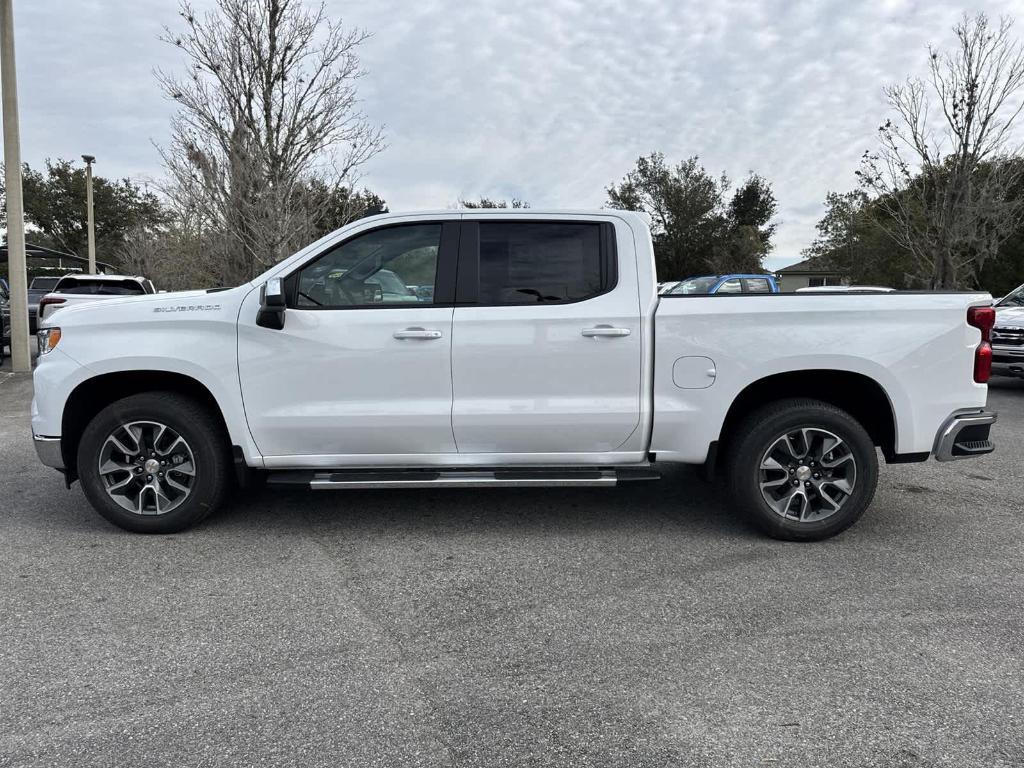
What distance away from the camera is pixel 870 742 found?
8.13 ft

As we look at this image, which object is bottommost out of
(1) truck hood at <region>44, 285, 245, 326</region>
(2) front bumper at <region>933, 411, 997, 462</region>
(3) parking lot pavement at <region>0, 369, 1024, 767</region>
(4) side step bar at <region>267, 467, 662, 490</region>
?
(3) parking lot pavement at <region>0, 369, 1024, 767</region>

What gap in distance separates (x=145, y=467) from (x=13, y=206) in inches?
439

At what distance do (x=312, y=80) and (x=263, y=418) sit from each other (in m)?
10.4

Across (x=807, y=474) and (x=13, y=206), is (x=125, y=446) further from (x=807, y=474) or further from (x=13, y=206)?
(x=13, y=206)

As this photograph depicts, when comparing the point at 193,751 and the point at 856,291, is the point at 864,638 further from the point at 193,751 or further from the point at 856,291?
the point at 193,751

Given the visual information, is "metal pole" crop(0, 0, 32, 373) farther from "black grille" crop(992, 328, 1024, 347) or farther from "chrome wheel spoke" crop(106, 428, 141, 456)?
"black grille" crop(992, 328, 1024, 347)

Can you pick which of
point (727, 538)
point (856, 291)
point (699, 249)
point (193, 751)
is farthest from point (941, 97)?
point (699, 249)

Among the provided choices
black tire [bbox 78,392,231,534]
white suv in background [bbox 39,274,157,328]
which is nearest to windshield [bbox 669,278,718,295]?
white suv in background [bbox 39,274,157,328]

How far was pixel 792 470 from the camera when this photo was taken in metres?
4.41

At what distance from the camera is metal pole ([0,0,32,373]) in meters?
12.4

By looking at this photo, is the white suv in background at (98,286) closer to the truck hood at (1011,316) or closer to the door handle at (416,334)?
the door handle at (416,334)

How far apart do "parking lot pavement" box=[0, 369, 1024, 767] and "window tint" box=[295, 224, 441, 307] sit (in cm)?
144

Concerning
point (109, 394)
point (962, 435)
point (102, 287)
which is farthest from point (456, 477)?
point (102, 287)

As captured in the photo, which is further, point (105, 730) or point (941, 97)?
point (941, 97)
